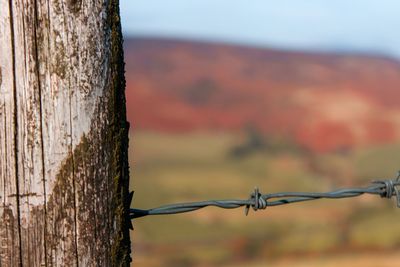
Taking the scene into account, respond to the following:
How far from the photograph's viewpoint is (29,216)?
75.3 inches

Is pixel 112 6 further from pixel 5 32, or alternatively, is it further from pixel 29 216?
pixel 29 216

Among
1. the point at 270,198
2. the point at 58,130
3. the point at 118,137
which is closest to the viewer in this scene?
the point at 58,130

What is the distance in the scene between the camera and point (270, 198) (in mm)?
2652

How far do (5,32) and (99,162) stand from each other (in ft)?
1.39

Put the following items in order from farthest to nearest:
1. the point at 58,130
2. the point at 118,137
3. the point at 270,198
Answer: the point at 270,198 → the point at 118,137 → the point at 58,130

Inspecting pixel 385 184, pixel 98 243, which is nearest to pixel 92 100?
pixel 98 243

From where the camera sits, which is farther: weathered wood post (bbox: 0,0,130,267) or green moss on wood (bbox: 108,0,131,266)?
green moss on wood (bbox: 108,0,131,266)

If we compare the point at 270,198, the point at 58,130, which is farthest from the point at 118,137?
the point at 270,198

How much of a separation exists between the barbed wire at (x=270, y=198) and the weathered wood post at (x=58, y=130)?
0.34m

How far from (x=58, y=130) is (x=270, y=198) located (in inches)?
40.1

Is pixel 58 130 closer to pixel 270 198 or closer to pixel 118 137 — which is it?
pixel 118 137

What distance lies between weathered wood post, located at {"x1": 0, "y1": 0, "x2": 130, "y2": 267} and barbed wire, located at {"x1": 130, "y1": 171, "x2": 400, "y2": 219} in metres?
0.34

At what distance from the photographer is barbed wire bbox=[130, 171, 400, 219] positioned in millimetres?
2471

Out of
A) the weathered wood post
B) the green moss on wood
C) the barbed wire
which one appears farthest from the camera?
the barbed wire
